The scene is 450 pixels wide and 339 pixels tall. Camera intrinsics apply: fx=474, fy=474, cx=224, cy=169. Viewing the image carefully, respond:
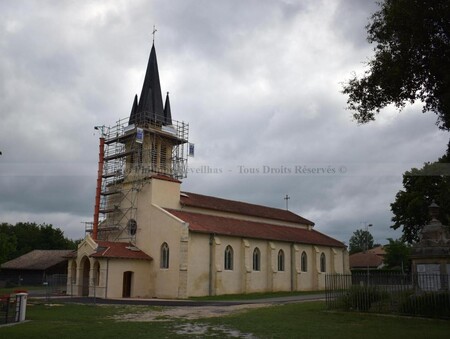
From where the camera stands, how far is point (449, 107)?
14.6m

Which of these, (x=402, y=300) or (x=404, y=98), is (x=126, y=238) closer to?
(x=402, y=300)

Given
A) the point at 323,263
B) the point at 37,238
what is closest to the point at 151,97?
the point at 323,263

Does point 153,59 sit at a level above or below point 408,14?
above

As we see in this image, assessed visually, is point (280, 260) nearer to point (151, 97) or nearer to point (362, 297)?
point (151, 97)

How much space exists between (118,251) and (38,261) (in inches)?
1135

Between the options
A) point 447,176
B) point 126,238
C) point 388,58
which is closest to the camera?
point 388,58

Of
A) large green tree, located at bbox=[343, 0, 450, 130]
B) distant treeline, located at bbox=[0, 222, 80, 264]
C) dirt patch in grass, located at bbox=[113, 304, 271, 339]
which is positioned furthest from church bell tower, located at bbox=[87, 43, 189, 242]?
distant treeline, located at bbox=[0, 222, 80, 264]

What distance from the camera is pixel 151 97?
46406 mm

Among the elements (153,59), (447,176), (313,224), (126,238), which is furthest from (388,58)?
(313,224)

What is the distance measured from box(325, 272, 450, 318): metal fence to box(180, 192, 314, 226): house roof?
21.4 metres

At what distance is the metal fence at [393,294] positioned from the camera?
20.4 meters

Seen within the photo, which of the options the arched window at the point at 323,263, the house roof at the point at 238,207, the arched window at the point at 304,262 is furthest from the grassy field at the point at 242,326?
the arched window at the point at 323,263

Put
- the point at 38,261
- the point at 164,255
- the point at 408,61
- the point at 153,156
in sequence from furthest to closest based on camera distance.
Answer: the point at 38,261 < the point at 153,156 < the point at 164,255 < the point at 408,61

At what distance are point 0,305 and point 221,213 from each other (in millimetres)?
27706
